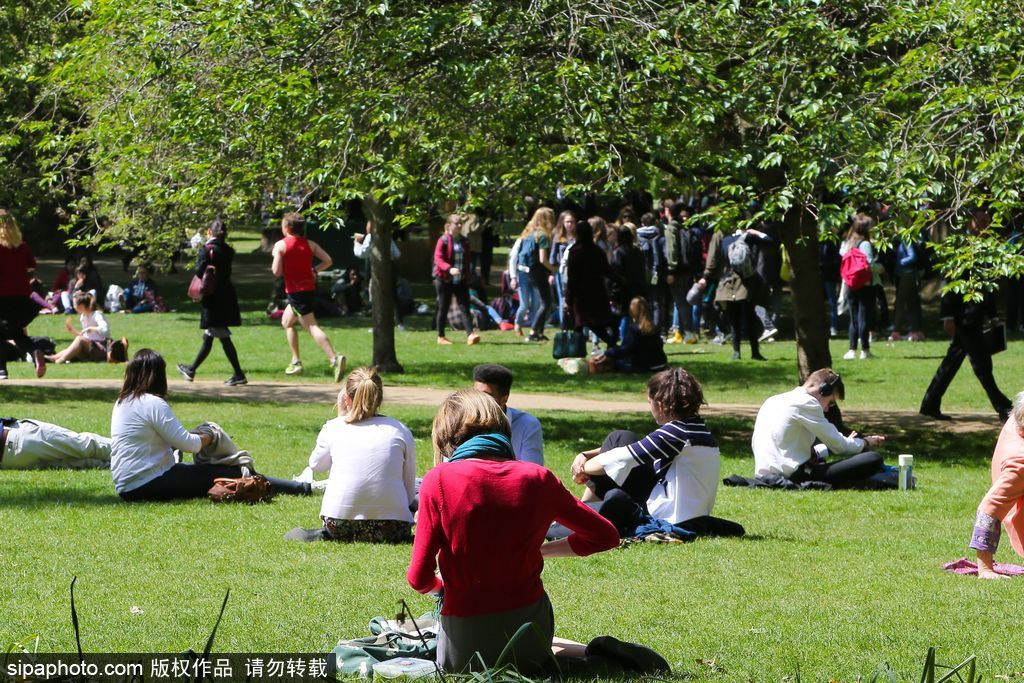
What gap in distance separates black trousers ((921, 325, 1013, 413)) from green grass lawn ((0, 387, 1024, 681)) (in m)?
3.39

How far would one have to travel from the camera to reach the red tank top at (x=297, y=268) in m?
16.6

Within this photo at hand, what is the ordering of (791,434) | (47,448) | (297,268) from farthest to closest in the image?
(297,268)
(47,448)
(791,434)

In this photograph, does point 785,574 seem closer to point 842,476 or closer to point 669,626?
point 669,626

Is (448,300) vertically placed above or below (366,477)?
above

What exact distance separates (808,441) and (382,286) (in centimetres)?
787

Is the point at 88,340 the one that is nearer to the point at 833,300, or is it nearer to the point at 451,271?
the point at 451,271

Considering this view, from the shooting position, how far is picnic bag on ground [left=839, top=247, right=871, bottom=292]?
62.1ft

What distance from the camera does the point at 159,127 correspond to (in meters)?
12.3

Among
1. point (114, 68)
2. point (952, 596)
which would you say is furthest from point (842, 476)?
point (114, 68)

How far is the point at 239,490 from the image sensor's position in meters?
9.36

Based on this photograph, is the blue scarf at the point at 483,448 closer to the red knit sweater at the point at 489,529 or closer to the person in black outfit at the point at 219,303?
the red knit sweater at the point at 489,529

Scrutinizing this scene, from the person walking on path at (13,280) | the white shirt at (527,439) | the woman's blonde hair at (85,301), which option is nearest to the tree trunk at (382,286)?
the person walking on path at (13,280)

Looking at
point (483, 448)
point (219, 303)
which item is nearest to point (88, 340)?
point (219, 303)

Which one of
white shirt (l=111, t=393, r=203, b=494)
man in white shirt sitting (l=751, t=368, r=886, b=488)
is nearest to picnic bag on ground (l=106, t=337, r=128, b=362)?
white shirt (l=111, t=393, r=203, b=494)
